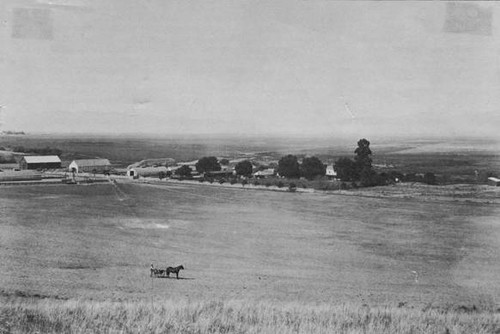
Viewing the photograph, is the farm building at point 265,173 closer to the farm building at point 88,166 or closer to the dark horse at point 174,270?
the dark horse at point 174,270

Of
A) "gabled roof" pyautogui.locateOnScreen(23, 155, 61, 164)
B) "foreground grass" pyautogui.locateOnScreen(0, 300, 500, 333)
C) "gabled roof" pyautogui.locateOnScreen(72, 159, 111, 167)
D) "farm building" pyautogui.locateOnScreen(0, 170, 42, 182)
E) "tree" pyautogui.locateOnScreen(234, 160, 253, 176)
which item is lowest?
"foreground grass" pyautogui.locateOnScreen(0, 300, 500, 333)

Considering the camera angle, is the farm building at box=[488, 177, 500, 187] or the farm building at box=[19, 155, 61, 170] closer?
the farm building at box=[19, 155, 61, 170]

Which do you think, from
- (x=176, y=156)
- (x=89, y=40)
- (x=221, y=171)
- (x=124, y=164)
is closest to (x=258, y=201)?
(x=221, y=171)

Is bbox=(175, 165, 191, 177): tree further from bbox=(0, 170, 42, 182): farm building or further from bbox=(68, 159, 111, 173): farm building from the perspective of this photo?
bbox=(0, 170, 42, 182): farm building

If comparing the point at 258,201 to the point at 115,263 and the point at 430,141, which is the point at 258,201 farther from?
the point at 430,141

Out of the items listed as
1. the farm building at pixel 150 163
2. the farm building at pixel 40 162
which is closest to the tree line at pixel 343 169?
the farm building at pixel 150 163

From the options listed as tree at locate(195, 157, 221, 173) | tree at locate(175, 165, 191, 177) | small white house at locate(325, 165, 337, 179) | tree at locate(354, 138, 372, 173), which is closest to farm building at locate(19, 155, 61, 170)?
tree at locate(175, 165, 191, 177)
